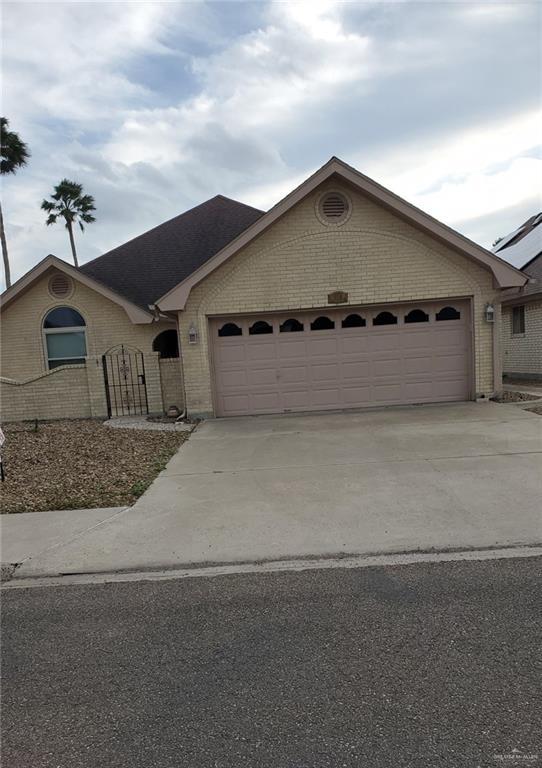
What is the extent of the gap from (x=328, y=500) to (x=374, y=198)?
8.74m

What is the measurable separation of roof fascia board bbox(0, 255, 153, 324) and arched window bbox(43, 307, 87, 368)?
3.44ft

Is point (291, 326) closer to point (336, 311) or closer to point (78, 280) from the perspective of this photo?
point (336, 311)

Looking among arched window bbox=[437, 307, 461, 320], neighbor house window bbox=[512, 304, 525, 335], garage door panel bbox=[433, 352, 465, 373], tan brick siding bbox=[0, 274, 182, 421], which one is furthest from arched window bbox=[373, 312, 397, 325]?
neighbor house window bbox=[512, 304, 525, 335]

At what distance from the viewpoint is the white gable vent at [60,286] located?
14680mm

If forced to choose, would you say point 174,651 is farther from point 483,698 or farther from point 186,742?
point 483,698

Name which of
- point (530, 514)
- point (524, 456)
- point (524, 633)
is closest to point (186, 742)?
point (524, 633)

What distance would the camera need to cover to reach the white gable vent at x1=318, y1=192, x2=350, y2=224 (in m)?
12.3

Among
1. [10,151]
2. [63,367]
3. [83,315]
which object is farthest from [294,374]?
[10,151]

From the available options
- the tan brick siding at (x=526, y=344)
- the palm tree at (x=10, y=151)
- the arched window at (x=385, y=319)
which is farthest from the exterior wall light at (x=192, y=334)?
the palm tree at (x=10, y=151)

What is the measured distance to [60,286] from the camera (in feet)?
48.3

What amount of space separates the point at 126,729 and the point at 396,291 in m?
11.3

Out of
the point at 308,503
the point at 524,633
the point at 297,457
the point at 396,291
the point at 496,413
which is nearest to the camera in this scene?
the point at 524,633

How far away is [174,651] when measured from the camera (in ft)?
10.3

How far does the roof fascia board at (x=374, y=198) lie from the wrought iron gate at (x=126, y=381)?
305 centimetres
